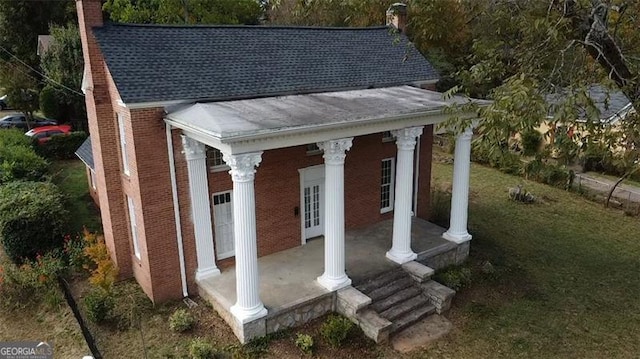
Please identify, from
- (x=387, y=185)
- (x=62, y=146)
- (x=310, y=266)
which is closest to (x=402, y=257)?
(x=310, y=266)

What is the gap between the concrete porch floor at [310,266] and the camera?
12.2 m

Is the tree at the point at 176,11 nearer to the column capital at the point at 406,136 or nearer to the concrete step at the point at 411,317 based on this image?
the column capital at the point at 406,136

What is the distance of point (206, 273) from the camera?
1320 cm

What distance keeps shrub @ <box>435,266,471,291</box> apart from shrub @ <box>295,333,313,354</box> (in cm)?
472

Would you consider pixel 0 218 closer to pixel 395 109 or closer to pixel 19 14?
pixel 395 109

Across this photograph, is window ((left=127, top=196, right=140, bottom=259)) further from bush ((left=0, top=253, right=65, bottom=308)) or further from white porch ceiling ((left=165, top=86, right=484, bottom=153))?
white porch ceiling ((left=165, top=86, right=484, bottom=153))

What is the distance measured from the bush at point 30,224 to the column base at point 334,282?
893cm

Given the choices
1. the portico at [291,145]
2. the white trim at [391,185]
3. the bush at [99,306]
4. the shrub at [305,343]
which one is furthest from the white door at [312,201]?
the bush at [99,306]

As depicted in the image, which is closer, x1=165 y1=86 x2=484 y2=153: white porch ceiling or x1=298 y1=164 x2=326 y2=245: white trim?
x1=165 y1=86 x2=484 y2=153: white porch ceiling

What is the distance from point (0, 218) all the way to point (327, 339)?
36.2 ft

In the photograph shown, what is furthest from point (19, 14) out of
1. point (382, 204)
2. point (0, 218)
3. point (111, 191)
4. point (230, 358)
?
point (230, 358)

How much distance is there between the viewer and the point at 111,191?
13461mm

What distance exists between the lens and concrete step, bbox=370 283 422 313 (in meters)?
12.4

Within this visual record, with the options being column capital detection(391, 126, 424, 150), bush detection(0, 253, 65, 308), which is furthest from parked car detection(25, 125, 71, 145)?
column capital detection(391, 126, 424, 150)
